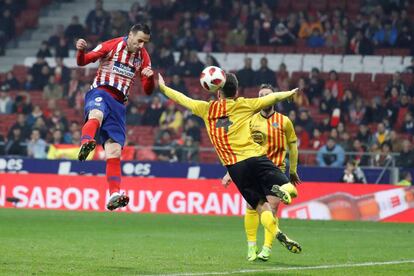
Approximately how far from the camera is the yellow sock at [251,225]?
12.8 meters

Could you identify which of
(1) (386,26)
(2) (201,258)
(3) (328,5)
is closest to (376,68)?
(1) (386,26)

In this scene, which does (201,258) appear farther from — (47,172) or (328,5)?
(328,5)

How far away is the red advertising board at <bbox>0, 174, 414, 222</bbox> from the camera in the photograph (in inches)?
891

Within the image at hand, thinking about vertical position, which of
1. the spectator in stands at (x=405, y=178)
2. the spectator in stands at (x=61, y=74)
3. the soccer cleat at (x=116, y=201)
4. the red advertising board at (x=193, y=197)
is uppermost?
the spectator in stands at (x=61, y=74)

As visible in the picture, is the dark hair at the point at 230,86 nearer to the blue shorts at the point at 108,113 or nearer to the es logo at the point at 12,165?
the blue shorts at the point at 108,113

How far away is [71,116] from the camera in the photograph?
3000 cm

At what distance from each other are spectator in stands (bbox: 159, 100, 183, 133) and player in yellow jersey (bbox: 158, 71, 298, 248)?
16.1 meters

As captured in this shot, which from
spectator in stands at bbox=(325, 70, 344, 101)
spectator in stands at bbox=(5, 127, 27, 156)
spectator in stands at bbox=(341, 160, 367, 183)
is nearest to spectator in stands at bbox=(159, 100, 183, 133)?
spectator in stands at bbox=(5, 127, 27, 156)

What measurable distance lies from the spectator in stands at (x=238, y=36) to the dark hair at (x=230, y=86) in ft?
65.9

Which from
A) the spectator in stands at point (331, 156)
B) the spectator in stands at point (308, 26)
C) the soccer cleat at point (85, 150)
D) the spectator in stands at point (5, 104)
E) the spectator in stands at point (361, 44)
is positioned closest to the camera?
the soccer cleat at point (85, 150)

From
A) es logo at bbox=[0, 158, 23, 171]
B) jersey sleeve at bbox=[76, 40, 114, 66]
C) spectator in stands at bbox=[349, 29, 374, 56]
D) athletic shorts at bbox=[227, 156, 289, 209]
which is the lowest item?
es logo at bbox=[0, 158, 23, 171]

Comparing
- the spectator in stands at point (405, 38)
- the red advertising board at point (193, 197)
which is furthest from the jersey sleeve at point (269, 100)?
the spectator in stands at point (405, 38)

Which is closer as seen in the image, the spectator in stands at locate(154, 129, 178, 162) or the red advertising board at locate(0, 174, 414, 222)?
the red advertising board at locate(0, 174, 414, 222)

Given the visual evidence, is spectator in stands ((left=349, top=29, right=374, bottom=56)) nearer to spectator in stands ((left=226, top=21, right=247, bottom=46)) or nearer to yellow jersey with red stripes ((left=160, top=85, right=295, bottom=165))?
spectator in stands ((left=226, top=21, right=247, bottom=46))
